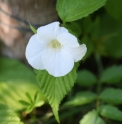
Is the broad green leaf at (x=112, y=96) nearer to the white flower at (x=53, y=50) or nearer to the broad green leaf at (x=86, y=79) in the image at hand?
the broad green leaf at (x=86, y=79)

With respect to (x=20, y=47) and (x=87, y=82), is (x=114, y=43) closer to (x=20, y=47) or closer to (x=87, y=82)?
(x=87, y=82)

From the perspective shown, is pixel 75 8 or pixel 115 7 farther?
pixel 115 7

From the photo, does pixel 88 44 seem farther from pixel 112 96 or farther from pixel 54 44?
pixel 54 44

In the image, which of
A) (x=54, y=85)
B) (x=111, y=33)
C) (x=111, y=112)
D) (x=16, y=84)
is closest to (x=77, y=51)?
(x=54, y=85)

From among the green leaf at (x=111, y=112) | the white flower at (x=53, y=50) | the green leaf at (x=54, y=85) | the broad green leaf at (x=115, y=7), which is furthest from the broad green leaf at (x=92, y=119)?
the broad green leaf at (x=115, y=7)

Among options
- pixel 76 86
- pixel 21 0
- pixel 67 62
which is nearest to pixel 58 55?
pixel 67 62
